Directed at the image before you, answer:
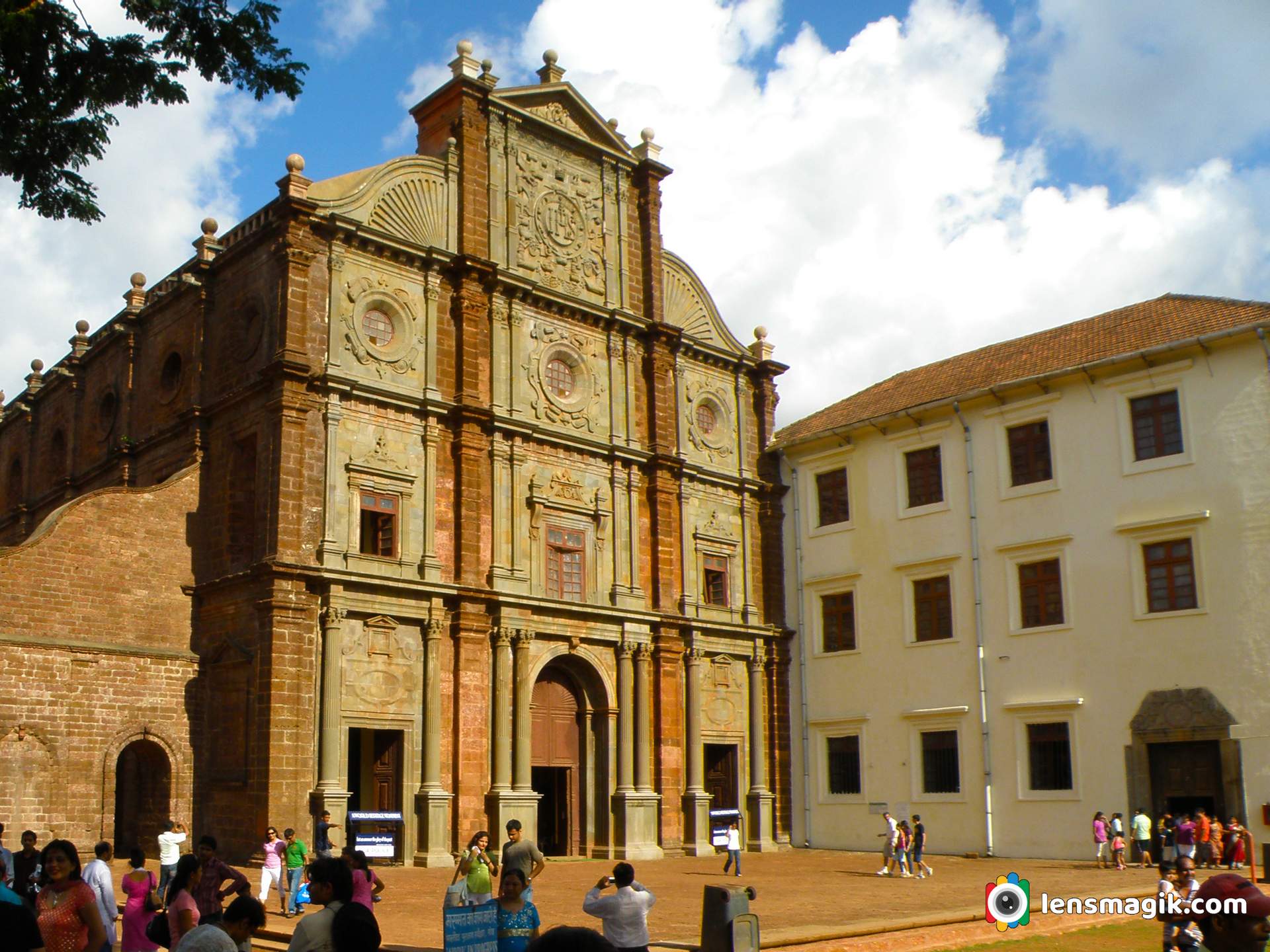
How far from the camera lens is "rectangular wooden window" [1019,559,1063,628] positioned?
101 ft

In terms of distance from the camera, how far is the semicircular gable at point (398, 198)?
97.2 ft

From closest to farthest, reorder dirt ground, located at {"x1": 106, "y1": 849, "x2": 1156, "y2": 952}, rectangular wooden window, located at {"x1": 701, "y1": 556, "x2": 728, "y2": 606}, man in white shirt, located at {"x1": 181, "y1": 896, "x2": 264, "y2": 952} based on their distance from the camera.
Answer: man in white shirt, located at {"x1": 181, "y1": 896, "x2": 264, "y2": 952}, dirt ground, located at {"x1": 106, "y1": 849, "x2": 1156, "y2": 952}, rectangular wooden window, located at {"x1": 701, "y1": 556, "x2": 728, "y2": 606}

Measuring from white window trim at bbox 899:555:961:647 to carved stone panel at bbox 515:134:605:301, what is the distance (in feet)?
34.6

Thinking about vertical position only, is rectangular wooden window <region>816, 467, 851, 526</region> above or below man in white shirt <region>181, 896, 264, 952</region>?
above

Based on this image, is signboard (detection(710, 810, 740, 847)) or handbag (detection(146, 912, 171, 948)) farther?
signboard (detection(710, 810, 740, 847))

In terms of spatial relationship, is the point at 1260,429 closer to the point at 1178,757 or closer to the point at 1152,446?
the point at 1152,446

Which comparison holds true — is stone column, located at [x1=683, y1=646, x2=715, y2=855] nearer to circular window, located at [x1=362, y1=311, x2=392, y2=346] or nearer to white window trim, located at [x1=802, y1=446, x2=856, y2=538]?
white window trim, located at [x1=802, y1=446, x2=856, y2=538]

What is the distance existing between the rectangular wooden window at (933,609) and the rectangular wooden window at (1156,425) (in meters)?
5.68

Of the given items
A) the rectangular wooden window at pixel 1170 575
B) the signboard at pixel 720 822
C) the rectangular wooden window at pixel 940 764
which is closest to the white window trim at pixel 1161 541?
the rectangular wooden window at pixel 1170 575

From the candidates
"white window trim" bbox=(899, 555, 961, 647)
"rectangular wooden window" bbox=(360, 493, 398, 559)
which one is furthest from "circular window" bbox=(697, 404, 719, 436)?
"rectangular wooden window" bbox=(360, 493, 398, 559)

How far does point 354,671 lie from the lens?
27344 mm

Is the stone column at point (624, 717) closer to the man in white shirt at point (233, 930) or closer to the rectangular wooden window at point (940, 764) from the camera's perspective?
the rectangular wooden window at point (940, 764)

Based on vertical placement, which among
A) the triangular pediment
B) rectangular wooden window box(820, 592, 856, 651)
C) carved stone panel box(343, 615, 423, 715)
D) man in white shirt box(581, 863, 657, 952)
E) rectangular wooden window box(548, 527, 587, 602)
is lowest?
man in white shirt box(581, 863, 657, 952)

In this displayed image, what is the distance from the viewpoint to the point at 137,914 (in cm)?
1094
